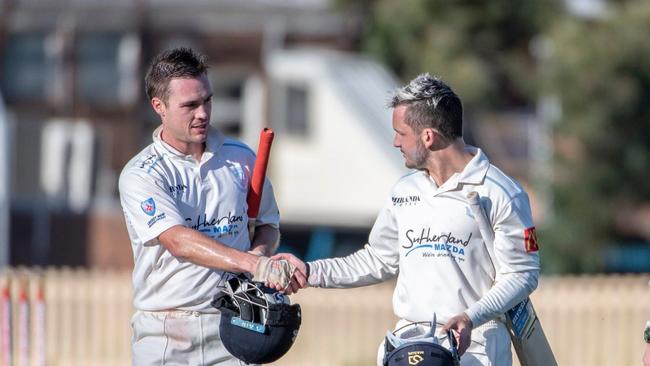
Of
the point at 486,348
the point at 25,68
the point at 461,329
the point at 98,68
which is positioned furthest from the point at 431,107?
the point at 98,68

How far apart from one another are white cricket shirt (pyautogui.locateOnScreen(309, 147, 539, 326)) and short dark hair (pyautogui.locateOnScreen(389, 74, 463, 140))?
0.66 ft

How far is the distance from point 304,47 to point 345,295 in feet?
44.3

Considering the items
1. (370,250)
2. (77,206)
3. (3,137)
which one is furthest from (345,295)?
(77,206)

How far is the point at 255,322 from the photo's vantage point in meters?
6.24

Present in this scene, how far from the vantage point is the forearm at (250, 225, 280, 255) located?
21.9 ft

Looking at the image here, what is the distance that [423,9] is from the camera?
→ 24.9 m

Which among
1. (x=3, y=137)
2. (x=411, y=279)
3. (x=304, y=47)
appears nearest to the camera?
(x=411, y=279)

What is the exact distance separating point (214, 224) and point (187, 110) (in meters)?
0.53

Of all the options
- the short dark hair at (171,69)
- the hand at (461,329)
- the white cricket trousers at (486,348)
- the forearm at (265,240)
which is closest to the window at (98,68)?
the forearm at (265,240)

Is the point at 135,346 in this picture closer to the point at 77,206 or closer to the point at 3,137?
the point at 3,137

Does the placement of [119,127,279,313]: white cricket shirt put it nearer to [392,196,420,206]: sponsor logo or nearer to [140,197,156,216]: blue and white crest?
[140,197,156,216]: blue and white crest

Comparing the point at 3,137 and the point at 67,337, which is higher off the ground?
the point at 3,137

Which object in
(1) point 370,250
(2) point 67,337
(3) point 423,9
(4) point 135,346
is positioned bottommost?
(2) point 67,337

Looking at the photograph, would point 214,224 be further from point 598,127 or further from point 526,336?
point 598,127
